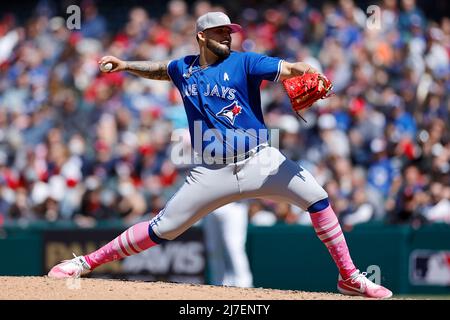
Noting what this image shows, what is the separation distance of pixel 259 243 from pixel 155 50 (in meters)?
4.58

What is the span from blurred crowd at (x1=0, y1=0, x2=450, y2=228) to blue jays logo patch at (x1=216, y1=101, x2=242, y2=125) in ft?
12.8

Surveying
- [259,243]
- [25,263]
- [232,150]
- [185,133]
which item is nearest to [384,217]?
[259,243]

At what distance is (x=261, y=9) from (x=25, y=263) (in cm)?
590

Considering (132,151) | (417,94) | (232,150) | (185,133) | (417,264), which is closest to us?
(232,150)

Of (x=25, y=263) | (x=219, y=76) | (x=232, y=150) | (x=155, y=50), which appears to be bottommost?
(x=25, y=263)

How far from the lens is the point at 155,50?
15.7 metres

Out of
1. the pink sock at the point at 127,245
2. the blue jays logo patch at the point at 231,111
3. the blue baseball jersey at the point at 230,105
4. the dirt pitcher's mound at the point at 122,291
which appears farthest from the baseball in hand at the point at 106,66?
the dirt pitcher's mound at the point at 122,291

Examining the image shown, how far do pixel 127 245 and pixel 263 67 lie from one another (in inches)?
63.1

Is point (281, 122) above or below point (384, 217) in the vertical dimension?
above

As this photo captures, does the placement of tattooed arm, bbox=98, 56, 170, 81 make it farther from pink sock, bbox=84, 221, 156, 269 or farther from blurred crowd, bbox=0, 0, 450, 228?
blurred crowd, bbox=0, 0, 450, 228

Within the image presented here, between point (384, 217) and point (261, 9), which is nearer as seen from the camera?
point (384, 217)

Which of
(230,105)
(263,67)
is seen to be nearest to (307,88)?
(263,67)

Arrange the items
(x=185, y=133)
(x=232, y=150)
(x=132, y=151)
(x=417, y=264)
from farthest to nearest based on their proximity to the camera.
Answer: (x=132, y=151)
(x=417, y=264)
(x=185, y=133)
(x=232, y=150)
